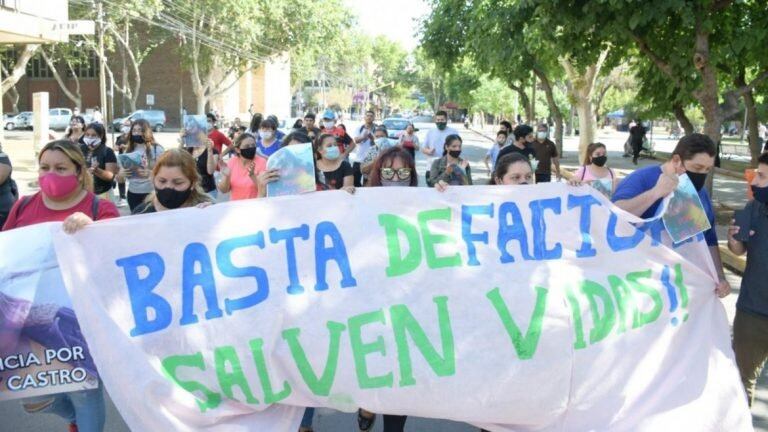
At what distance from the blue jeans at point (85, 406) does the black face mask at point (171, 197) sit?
922mm

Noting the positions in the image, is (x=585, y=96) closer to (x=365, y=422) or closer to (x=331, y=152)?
(x=331, y=152)

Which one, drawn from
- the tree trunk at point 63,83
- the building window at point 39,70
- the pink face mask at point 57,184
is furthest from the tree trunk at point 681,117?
the building window at point 39,70

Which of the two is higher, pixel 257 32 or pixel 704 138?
pixel 257 32

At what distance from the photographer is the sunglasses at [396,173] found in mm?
4832

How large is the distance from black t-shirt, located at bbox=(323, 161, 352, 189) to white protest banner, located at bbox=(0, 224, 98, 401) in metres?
3.08

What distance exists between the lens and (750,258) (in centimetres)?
Result: 400

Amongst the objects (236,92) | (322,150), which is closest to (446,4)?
(322,150)

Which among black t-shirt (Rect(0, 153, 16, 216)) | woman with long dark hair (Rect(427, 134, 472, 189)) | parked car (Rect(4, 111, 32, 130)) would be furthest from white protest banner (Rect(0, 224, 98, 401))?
parked car (Rect(4, 111, 32, 130))

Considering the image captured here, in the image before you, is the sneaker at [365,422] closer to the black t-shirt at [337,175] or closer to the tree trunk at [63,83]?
the black t-shirt at [337,175]

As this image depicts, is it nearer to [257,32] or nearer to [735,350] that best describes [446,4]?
[735,350]

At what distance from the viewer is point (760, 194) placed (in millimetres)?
3885

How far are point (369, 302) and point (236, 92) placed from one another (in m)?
69.8

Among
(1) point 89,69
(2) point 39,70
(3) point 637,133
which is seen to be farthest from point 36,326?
(2) point 39,70

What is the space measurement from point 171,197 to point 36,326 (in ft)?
2.86
